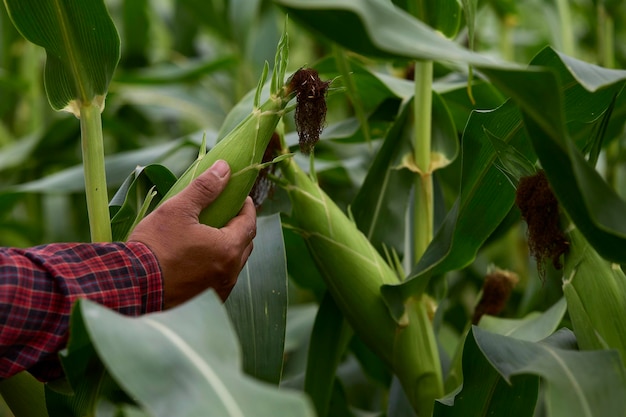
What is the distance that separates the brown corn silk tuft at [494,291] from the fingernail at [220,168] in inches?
18.2

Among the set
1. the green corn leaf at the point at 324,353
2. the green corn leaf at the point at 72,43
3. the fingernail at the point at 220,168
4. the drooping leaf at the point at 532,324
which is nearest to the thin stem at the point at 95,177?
the green corn leaf at the point at 72,43

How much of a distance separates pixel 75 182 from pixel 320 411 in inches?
21.4

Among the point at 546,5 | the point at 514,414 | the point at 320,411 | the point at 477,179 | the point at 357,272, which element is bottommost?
the point at 320,411

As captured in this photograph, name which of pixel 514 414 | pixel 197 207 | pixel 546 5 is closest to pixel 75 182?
pixel 197 207

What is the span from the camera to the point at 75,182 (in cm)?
132

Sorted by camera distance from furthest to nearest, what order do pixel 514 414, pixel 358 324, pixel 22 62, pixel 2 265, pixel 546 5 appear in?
pixel 22 62 < pixel 546 5 < pixel 358 324 < pixel 514 414 < pixel 2 265

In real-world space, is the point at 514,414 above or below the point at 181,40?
below

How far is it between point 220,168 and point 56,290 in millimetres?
174

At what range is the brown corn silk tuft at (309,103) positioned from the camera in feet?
2.52

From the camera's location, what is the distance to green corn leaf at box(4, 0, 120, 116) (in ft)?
2.47

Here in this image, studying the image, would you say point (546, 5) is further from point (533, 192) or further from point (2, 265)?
point (2, 265)

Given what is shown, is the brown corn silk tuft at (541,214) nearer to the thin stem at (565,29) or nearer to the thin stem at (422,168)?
the thin stem at (422,168)

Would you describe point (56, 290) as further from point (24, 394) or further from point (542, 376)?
point (542, 376)

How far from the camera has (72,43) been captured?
30.3 inches
